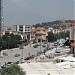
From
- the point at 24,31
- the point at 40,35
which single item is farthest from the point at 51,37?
the point at 24,31

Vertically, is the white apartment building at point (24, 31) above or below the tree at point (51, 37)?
above

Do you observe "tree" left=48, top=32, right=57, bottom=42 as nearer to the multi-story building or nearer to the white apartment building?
the multi-story building

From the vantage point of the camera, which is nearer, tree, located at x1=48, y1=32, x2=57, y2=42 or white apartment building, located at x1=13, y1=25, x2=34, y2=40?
tree, located at x1=48, y1=32, x2=57, y2=42

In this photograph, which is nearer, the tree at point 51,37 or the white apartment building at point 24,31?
the tree at point 51,37

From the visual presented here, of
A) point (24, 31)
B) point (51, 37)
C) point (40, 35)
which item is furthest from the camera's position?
point (24, 31)

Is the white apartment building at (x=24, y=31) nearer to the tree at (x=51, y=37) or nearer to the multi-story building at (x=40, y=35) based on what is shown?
the multi-story building at (x=40, y=35)

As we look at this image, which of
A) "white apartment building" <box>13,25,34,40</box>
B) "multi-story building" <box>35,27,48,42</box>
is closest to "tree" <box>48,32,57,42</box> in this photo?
"multi-story building" <box>35,27,48,42</box>

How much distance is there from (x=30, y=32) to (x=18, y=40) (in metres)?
13.6

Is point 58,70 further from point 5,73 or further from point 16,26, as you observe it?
point 16,26

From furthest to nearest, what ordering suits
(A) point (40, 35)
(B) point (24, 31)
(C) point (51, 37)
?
(B) point (24, 31) → (C) point (51, 37) → (A) point (40, 35)

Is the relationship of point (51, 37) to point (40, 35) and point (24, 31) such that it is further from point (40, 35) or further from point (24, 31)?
point (24, 31)

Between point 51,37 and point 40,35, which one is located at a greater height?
point 40,35

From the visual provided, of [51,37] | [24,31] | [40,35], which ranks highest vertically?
[24,31]

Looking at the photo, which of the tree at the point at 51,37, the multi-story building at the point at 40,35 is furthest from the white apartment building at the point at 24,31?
the tree at the point at 51,37
